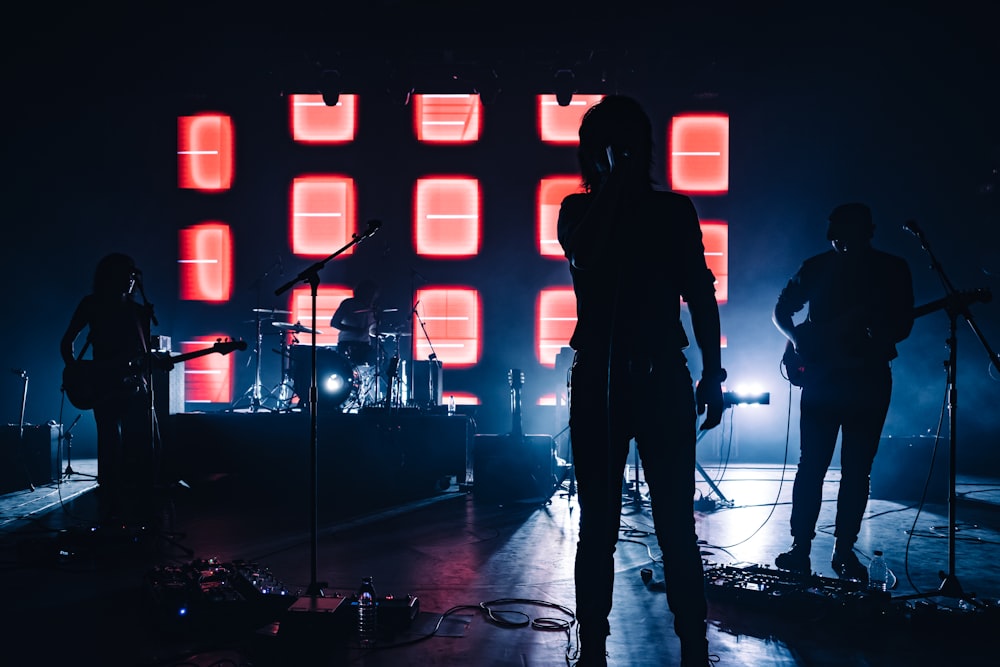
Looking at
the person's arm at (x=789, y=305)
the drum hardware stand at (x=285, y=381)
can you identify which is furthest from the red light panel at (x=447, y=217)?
the person's arm at (x=789, y=305)

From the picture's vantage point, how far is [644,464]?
1983 millimetres

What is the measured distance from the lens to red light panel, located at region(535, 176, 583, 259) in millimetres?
10547

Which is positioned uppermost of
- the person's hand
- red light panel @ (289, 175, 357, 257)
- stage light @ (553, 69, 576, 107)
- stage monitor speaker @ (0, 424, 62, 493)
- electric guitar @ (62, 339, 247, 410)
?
stage light @ (553, 69, 576, 107)

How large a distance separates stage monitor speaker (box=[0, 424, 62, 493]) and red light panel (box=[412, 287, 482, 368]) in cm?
482

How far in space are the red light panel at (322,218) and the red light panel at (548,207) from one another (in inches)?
114

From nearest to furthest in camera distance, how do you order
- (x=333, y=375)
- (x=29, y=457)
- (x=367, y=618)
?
(x=367, y=618)
(x=29, y=457)
(x=333, y=375)

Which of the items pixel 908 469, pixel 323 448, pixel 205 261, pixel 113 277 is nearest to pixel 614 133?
pixel 113 277

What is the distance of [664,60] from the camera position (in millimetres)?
9609

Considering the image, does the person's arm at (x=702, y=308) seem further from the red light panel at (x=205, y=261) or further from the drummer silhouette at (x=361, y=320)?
the red light panel at (x=205, y=261)

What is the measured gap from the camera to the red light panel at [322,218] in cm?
1060

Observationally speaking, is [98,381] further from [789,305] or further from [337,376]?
[789,305]

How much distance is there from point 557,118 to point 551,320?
3172 mm

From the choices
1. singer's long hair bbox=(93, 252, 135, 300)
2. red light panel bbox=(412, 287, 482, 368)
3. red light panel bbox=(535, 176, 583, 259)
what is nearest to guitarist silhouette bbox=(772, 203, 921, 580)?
singer's long hair bbox=(93, 252, 135, 300)

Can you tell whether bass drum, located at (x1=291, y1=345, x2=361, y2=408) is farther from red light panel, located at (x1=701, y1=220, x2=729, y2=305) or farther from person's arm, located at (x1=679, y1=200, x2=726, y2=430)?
person's arm, located at (x1=679, y1=200, x2=726, y2=430)
